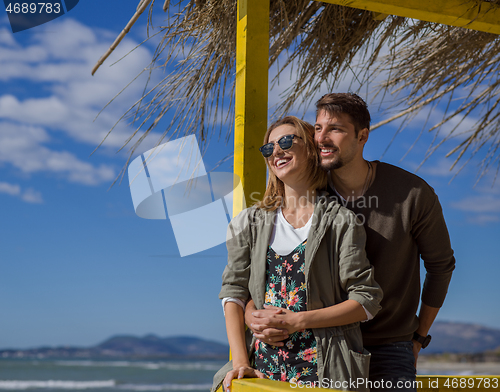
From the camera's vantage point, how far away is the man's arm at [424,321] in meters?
1.88

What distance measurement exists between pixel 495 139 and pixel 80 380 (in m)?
19.7

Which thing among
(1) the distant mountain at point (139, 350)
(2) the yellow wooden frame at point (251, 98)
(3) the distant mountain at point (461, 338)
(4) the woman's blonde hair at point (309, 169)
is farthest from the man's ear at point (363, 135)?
(1) the distant mountain at point (139, 350)

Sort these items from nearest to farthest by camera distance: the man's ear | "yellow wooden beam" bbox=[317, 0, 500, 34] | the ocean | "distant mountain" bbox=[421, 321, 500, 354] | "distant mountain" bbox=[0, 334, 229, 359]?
the man's ear, "yellow wooden beam" bbox=[317, 0, 500, 34], the ocean, "distant mountain" bbox=[421, 321, 500, 354], "distant mountain" bbox=[0, 334, 229, 359]

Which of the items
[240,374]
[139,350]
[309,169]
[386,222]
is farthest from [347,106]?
[139,350]

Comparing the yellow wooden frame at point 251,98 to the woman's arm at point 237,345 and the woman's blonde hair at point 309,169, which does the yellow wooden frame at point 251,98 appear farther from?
the woman's arm at point 237,345

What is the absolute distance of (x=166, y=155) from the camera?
2.54 metres

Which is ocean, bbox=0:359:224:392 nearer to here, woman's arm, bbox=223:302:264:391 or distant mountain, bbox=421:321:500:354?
distant mountain, bbox=421:321:500:354

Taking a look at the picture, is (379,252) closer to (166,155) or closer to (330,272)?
(330,272)

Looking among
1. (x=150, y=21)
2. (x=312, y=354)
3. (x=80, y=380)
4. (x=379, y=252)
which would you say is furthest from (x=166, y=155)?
(x=80, y=380)

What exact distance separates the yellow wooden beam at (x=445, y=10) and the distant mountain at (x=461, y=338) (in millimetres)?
23062

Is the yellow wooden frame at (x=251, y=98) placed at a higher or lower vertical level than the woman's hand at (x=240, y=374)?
higher

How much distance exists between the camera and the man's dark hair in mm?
1746

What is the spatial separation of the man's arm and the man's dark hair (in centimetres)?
83

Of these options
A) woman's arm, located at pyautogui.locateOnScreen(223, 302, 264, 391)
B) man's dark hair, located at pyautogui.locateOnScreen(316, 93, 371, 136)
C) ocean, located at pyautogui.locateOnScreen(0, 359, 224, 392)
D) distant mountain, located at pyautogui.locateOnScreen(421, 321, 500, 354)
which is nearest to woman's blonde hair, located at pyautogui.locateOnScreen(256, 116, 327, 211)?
man's dark hair, located at pyautogui.locateOnScreen(316, 93, 371, 136)
